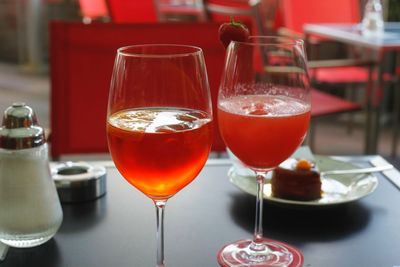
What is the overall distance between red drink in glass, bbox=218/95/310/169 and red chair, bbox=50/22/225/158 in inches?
32.8

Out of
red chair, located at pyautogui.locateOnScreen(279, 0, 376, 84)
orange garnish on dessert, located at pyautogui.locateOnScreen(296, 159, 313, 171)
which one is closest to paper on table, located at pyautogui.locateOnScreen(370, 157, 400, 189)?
orange garnish on dessert, located at pyautogui.locateOnScreen(296, 159, 313, 171)

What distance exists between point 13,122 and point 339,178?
51cm

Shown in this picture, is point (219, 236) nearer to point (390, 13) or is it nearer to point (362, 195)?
point (362, 195)

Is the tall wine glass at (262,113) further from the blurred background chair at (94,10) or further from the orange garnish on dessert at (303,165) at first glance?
A: the blurred background chair at (94,10)

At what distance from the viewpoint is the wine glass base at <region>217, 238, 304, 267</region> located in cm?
69

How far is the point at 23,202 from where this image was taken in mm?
715

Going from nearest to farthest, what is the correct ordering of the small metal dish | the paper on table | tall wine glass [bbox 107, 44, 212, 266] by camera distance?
tall wine glass [bbox 107, 44, 212, 266], the small metal dish, the paper on table

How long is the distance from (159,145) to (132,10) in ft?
8.30

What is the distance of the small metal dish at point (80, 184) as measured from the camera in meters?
0.86

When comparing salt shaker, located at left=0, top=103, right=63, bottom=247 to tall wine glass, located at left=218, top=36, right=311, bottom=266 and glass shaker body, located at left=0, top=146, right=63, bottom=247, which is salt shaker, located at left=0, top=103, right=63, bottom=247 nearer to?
glass shaker body, located at left=0, top=146, right=63, bottom=247

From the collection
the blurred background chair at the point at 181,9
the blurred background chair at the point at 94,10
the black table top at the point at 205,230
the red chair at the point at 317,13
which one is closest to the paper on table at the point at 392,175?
the black table top at the point at 205,230

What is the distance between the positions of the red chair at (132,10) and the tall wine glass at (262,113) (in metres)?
2.20

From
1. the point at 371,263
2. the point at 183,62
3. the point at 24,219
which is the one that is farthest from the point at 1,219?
the point at 371,263

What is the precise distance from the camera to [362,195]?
0.87 m
